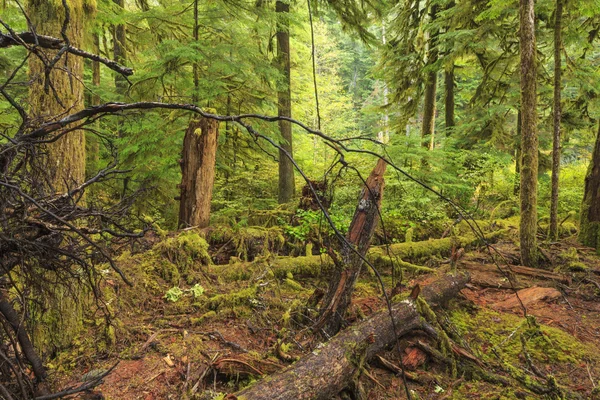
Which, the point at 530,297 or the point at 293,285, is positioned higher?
the point at 293,285

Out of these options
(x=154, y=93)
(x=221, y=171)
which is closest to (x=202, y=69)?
(x=154, y=93)

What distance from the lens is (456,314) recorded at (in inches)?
177

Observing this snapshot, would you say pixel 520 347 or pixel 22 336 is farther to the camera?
pixel 520 347

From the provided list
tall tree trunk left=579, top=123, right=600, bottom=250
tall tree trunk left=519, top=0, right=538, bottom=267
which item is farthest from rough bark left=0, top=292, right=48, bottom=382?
tall tree trunk left=579, top=123, right=600, bottom=250

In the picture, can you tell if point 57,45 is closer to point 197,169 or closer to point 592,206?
point 197,169

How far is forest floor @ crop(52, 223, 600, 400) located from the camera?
116 inches

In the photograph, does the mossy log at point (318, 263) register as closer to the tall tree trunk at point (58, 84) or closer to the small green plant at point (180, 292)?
the small green plant at point (180, 292)

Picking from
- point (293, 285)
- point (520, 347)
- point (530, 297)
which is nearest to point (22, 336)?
point (293, 285)

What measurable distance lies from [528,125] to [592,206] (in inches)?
107

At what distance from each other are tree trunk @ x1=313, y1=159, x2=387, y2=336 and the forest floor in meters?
0.21

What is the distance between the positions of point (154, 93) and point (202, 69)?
122cm

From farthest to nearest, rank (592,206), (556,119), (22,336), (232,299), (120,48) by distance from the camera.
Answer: (120,48), (556,119), (592,206), (232,299), (22,336)

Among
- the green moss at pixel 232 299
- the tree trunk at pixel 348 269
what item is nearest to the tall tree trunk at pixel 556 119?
the tree trunk at pixel 348 269

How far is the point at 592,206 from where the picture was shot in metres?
6.74
